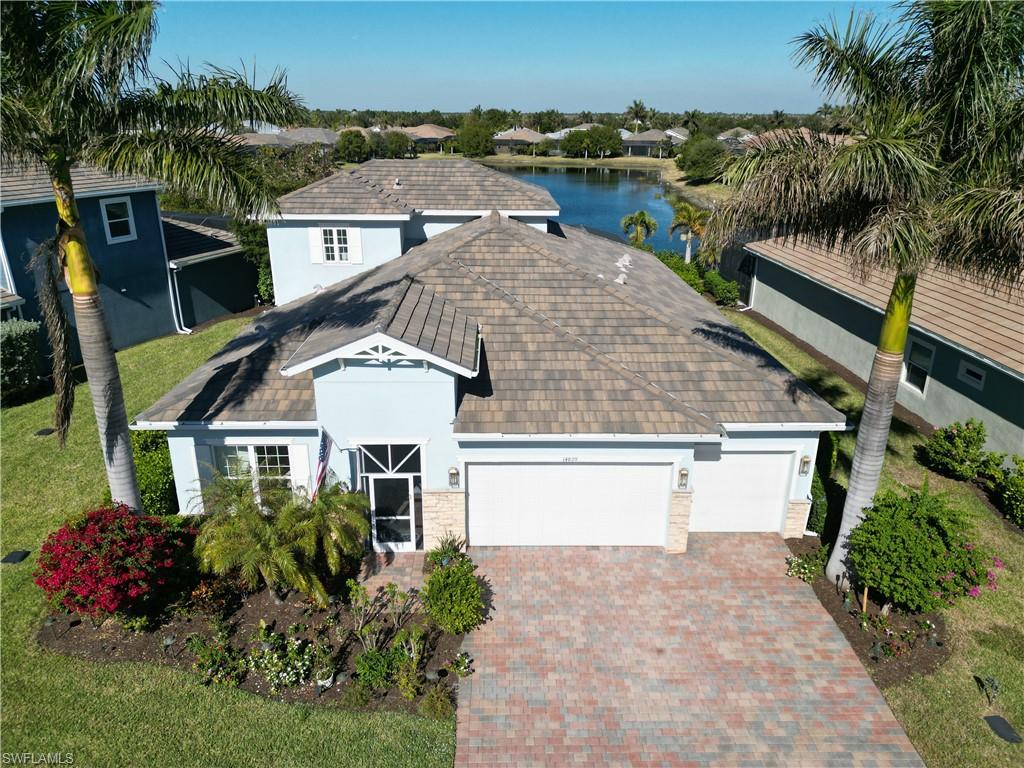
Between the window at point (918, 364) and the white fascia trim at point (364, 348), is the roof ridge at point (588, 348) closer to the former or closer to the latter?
the white fascia trim at point (364, 348)

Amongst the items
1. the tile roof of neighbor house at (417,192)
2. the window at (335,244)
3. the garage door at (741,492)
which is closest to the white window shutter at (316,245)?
the window at (335,244)

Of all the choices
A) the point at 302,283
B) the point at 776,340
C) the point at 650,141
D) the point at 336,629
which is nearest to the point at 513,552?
the point at 336,629

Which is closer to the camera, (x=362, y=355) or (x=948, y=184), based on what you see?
(x=948, y=184)

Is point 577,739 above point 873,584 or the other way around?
the other way around

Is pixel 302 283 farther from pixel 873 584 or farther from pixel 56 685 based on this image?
pixel 873 584

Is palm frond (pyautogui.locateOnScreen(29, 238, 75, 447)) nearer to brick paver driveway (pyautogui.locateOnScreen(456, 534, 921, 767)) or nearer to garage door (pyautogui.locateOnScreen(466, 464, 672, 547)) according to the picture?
garage door (pyautogui.locateOnScreen(466, 464, 672, 547))

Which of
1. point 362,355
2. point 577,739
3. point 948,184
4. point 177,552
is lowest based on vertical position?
point 577,739

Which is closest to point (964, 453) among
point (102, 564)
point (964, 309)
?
point (964, 309)
